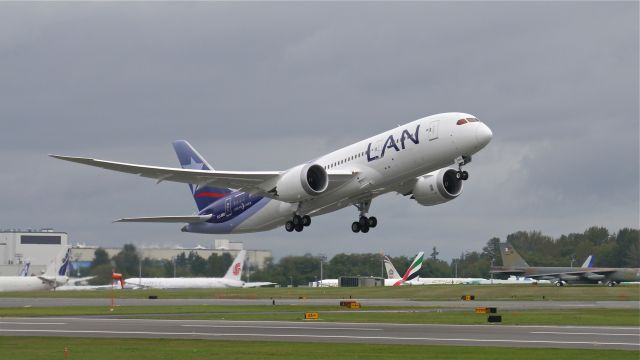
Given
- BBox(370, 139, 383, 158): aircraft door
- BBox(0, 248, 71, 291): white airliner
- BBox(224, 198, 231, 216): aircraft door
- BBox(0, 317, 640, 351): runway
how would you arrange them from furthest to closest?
BBox(0, 248, 71, 291): white airliner
BBox(224, 198, 231, 216): aircraft door
BBox(370, 139, 383, 158): aircraft door
BBox(0, 317, 640, 351): runway

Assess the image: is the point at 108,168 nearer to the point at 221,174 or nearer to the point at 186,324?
the point at 221,174

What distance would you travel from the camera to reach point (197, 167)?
242 ft

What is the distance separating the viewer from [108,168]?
2226 inches

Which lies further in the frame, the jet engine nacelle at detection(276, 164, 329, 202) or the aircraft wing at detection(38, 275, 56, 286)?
the aircraft wing at detection(38, 275, 56, 286)

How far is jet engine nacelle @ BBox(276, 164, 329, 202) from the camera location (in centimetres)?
5738

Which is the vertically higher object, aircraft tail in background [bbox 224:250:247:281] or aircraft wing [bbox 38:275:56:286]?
aircraft tail in background [bbox 224:250:247:281]

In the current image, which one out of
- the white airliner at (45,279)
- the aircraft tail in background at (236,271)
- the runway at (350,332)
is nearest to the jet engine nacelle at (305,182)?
the runway at (350,332)

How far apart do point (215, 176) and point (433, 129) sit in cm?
1428

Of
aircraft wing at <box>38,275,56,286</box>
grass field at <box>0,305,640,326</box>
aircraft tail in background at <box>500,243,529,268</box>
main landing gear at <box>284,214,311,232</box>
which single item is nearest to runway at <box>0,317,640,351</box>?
grass field at <box>0,305,640,326</box>

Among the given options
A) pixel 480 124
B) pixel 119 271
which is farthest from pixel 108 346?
pixel 119 271

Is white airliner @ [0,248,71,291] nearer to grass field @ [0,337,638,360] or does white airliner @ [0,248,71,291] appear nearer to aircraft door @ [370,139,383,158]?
aircraft door @ [370,139,383,158]

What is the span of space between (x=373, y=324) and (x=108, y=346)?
15.6 meters

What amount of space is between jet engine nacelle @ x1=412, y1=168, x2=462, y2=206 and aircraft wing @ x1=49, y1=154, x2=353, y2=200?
6859 millimetres

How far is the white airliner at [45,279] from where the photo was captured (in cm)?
11112
